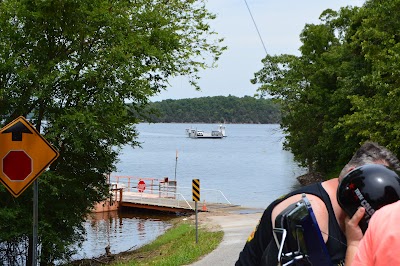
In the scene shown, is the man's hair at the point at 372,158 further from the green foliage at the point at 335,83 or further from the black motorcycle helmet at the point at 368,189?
the green foliage at the point at 335,83

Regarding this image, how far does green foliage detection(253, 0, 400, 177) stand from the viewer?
28.1m

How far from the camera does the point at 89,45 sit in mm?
18422

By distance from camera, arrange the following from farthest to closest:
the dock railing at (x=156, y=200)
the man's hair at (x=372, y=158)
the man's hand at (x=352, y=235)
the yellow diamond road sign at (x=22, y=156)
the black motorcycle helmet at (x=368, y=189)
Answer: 1. the dock railing at (x=156, y=200)
2. the yellow diamond road sign at (x=22, y=156)
3. the man's hair at (x=372, y=158)
4. the man's hand at (x=352, y=235)
5. the black motorcycle helmet at (x=368, y=189)

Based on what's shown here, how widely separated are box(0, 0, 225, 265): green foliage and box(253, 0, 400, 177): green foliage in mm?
11740

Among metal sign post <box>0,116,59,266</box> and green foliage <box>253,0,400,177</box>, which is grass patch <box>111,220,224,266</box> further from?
green foliage <box>253,0,400,177</box>

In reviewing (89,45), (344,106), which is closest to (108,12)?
(89,45)

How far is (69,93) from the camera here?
17.7 metres

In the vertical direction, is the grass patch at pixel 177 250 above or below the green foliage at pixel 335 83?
below

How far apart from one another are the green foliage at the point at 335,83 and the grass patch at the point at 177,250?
8.68 meters

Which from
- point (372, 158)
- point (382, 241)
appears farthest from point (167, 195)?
point (382, 241)

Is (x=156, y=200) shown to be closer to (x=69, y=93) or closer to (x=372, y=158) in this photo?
(x=69, y=93)

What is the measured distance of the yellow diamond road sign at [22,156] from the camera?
394 inches

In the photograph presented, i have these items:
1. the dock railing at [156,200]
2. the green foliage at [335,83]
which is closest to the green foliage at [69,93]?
the green foliage at [335,83]

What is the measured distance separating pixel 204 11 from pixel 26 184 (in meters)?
13.7
